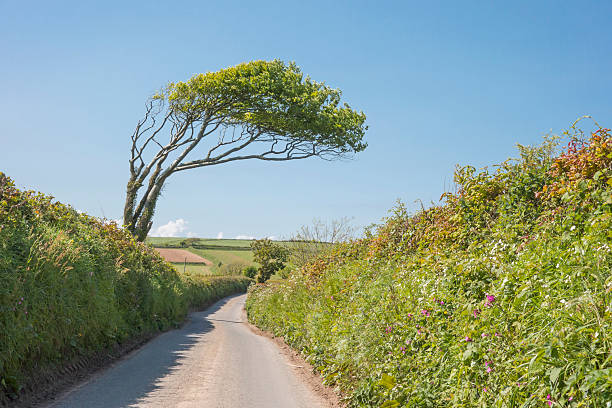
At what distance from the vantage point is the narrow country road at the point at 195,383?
22.5ft

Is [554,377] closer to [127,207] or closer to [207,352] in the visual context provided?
[207,352]

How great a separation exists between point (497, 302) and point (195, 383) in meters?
5.71

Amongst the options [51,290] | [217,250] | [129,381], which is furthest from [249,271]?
[51,290]

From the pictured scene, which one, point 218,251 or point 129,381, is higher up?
point 218,251

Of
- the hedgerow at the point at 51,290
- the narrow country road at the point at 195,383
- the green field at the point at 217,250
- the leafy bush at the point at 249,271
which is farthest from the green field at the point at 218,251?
the narrow country road at the point at 195,383

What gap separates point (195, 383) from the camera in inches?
320

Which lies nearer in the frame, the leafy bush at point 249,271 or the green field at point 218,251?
the green field at point 218,251

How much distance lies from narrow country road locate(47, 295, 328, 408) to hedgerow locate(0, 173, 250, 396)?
0.77 meters

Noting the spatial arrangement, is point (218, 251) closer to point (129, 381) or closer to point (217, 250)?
point (217, 250)

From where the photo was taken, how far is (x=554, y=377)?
3314 mm

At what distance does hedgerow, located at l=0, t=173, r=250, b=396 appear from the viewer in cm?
641

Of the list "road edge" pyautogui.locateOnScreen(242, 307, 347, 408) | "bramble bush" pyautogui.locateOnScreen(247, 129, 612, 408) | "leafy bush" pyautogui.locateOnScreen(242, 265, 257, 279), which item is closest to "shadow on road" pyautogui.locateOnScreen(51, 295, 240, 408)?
"road edge" pyautogui.locateOnScreen(242, 307, 347, 408)

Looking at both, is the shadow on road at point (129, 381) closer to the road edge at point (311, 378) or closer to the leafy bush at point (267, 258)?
the road edge at point (311, 378)

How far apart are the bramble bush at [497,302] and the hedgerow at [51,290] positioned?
481 cm
